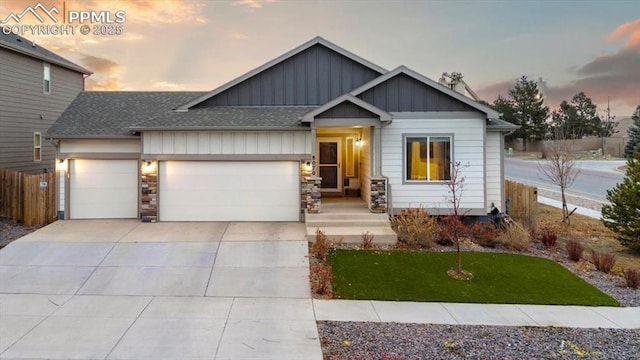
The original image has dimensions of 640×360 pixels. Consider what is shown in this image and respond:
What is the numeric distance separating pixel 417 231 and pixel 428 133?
3563mm

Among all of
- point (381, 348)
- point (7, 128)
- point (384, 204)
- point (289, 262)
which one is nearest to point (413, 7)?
point (384, 204)

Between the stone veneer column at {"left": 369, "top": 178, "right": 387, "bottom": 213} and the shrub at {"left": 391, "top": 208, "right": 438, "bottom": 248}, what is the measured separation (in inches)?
32.2

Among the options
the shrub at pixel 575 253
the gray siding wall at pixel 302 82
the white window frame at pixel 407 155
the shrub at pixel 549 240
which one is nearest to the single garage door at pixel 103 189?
the gray siding wall at pixel 302 82

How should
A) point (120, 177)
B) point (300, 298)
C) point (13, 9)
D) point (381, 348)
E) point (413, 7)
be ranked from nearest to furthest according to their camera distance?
point (381, 348) → point (300, 298) → point (120, 177) → point (13, 9) → point (413, 7)

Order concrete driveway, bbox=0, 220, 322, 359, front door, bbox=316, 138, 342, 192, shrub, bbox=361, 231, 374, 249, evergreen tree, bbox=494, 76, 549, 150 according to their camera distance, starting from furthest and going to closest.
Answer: evergreen tree, bbox=494, 76, 549, 150 → front door, bbox=316, 138, 342, 192 → shrub, bbox=361, 231, 374, 249 → concrete driveway, bbox=0, 220, 322, 359

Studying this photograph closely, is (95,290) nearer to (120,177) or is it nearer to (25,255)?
(25,255)

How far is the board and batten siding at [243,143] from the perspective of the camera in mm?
12031

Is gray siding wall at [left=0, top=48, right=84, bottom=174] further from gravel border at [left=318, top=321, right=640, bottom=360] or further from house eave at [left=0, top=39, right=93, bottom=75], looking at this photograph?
gravel border at [left=318, top=321, right=640, bottom=360]

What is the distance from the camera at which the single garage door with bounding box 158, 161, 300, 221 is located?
12125 mm

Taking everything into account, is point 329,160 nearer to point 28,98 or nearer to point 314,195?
point 314,195

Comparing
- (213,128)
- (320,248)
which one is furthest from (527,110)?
(320,248)

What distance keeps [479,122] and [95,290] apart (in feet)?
36.3

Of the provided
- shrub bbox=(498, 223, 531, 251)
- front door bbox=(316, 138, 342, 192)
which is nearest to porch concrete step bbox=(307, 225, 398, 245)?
shrub bbox=(498, 223, 531, 251)

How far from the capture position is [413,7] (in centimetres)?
1727
